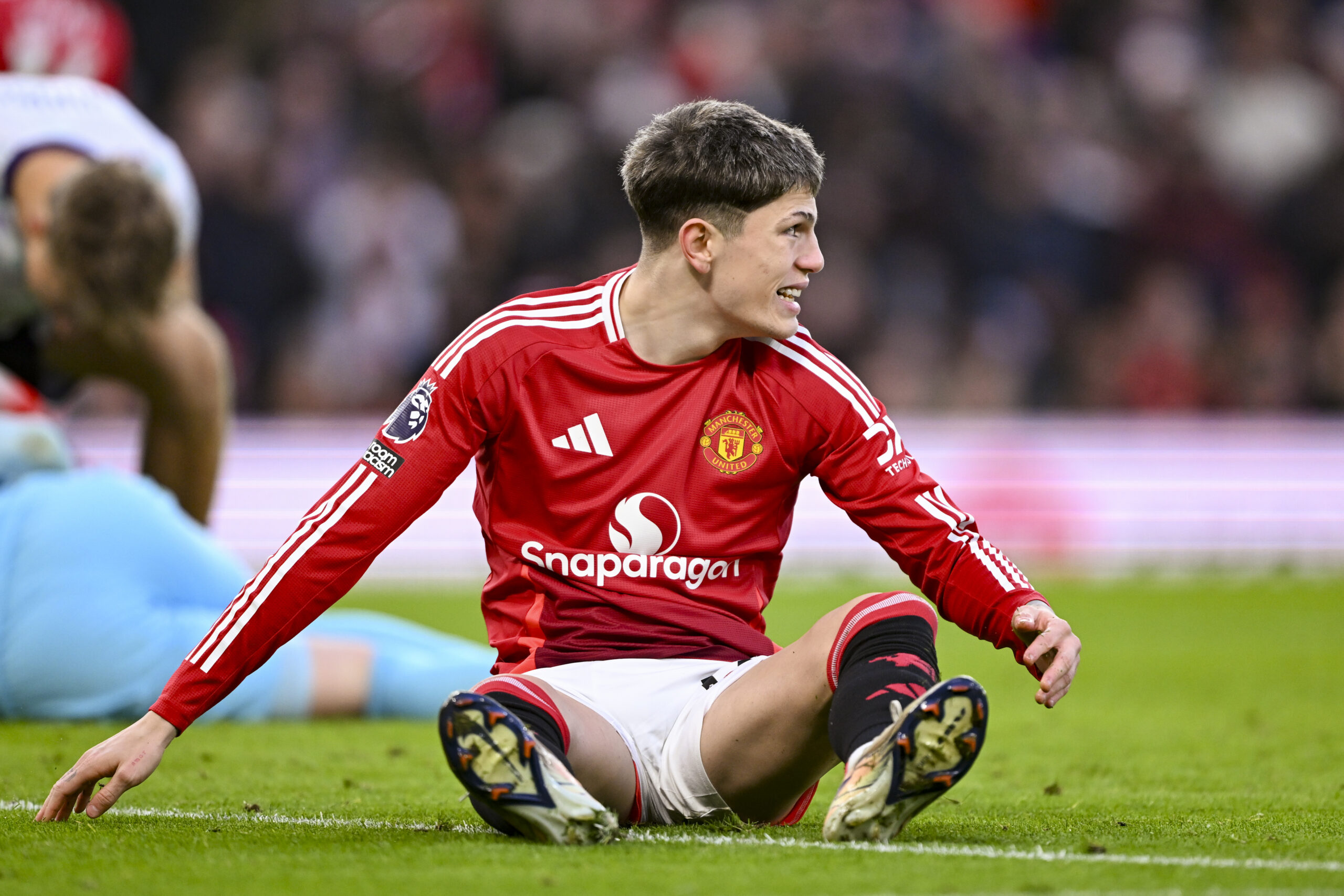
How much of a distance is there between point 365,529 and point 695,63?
10.1m

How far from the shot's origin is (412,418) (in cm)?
326

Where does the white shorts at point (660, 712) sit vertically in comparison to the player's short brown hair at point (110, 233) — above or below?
below

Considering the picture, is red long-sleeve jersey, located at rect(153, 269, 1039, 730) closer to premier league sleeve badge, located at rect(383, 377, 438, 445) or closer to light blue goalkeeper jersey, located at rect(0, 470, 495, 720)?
premier league sleeve badge, located at rect(383, 377, 438, 445)

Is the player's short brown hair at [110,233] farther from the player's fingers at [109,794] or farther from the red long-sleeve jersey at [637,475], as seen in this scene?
the player's fingers at [109,794]

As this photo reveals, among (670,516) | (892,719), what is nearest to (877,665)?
(892,719)

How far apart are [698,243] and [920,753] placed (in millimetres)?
1121

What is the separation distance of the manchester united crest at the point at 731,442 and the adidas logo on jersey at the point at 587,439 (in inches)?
7.4

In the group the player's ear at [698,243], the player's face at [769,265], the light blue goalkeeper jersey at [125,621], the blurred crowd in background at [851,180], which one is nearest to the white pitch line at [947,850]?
the player's face at [769,265]

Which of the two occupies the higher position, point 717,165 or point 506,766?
point 717,165

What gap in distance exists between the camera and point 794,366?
11.2 ft

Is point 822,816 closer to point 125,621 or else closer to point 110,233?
point 125,621

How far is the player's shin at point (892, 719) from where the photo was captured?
2.72m

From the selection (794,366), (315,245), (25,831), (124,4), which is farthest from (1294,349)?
(25,831)

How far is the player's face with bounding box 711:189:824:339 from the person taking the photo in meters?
3.29
